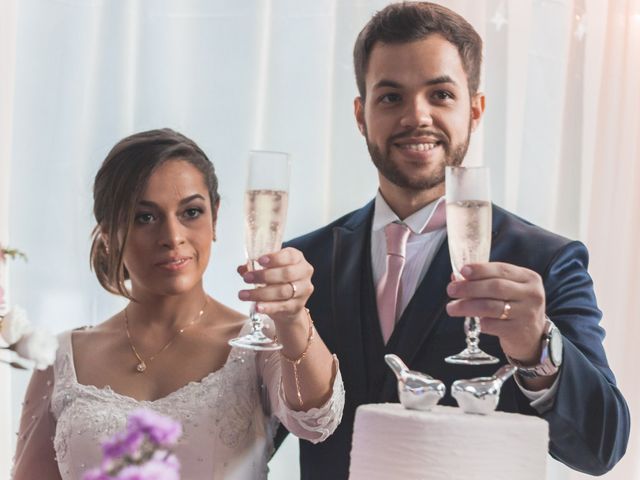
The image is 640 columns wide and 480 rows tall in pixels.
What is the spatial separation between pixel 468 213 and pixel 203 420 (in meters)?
0.89

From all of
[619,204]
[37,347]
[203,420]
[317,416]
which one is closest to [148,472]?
[37,347]

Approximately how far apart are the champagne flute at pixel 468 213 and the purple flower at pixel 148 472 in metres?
0.65

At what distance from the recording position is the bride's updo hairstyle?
7.43 ft

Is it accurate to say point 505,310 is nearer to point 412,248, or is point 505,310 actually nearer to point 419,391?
point 419,391

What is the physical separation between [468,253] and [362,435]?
344 millimetres

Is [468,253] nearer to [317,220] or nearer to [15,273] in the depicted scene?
[317,220]

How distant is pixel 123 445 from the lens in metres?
1.10

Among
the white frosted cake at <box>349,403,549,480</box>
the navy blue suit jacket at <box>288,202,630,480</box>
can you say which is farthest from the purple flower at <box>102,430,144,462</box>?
the navy blue suit jacket at <box>288,202,630,480</box>

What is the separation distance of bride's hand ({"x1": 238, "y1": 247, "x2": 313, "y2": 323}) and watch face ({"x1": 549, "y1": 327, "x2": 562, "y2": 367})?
0.41 m

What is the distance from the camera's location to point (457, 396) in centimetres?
144

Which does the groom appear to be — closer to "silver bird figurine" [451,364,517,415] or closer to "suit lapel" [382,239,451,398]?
"suit lapel" [382,239,451,398]

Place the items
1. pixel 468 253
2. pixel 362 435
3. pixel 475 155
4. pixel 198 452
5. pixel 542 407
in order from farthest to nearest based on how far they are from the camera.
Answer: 1. pixel 475 155
2. pixel 198 452
3. pixel 542 407
4. pixel 468 253
5. pixel 362 435

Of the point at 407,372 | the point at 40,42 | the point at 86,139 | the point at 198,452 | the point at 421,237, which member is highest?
the point at 40,42

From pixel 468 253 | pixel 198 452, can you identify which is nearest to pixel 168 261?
pixel 198 452
